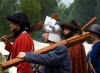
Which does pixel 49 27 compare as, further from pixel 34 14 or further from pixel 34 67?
pixel 34 14

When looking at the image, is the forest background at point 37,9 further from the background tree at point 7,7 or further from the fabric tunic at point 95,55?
the fabric tunic at point 95,55

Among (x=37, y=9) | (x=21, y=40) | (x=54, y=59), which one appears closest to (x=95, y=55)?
(x=21, y=40)

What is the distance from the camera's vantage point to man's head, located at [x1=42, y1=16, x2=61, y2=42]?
374 centimetres

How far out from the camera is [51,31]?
379 cm

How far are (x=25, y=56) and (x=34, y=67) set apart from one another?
5.02 feet

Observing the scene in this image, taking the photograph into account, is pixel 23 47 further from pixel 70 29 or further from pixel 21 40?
pixel 70 29

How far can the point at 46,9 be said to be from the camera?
1644 inches

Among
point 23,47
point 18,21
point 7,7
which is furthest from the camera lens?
point 7,7

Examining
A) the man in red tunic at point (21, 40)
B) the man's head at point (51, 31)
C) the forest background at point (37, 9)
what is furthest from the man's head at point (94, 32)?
the forest background at point (37, 9)

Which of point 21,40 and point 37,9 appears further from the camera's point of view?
point 37,9

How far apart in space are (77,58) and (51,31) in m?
1.41

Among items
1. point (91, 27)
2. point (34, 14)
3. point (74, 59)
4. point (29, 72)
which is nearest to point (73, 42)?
point (29, 72)

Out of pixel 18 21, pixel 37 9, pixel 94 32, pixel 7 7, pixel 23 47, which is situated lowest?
pixel 23 47

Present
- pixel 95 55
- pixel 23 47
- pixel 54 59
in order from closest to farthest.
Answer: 1. pixel 54 59
2. pixel 23 47
3. pixel 95 55
